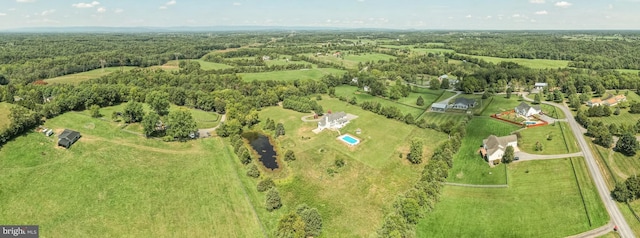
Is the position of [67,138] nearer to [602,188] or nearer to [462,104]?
[602,188]

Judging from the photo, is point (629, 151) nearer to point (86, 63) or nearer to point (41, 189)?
point (41, 189)

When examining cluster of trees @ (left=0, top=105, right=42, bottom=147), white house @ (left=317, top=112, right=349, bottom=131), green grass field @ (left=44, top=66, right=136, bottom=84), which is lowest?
white house @ (left=317, top=112, right=349, bottom=131)

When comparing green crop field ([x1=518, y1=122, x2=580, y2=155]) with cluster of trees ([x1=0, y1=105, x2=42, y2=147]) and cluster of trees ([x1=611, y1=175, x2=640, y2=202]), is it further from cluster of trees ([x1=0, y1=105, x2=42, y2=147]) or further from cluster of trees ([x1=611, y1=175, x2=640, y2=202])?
cluster of trees ([x1=0, y1=105, x2=42, y2=147])

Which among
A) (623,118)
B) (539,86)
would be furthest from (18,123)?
(539,86)

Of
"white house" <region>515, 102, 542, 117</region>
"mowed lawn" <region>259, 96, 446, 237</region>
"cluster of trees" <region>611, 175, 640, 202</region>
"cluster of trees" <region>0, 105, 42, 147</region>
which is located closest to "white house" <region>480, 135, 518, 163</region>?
"mowed lawn" <region>259, 96, 446, 237</region>

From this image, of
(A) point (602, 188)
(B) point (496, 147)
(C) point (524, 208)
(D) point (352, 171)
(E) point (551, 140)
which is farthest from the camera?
(E) point (551, 140)

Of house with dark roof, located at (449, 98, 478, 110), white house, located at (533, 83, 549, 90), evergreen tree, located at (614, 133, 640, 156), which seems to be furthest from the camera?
white house, located at (533, 83, 549, 90)

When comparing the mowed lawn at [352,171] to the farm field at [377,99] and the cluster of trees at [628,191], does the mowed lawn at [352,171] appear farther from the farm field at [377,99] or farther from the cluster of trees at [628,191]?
the cluster of trees at [628,191]
